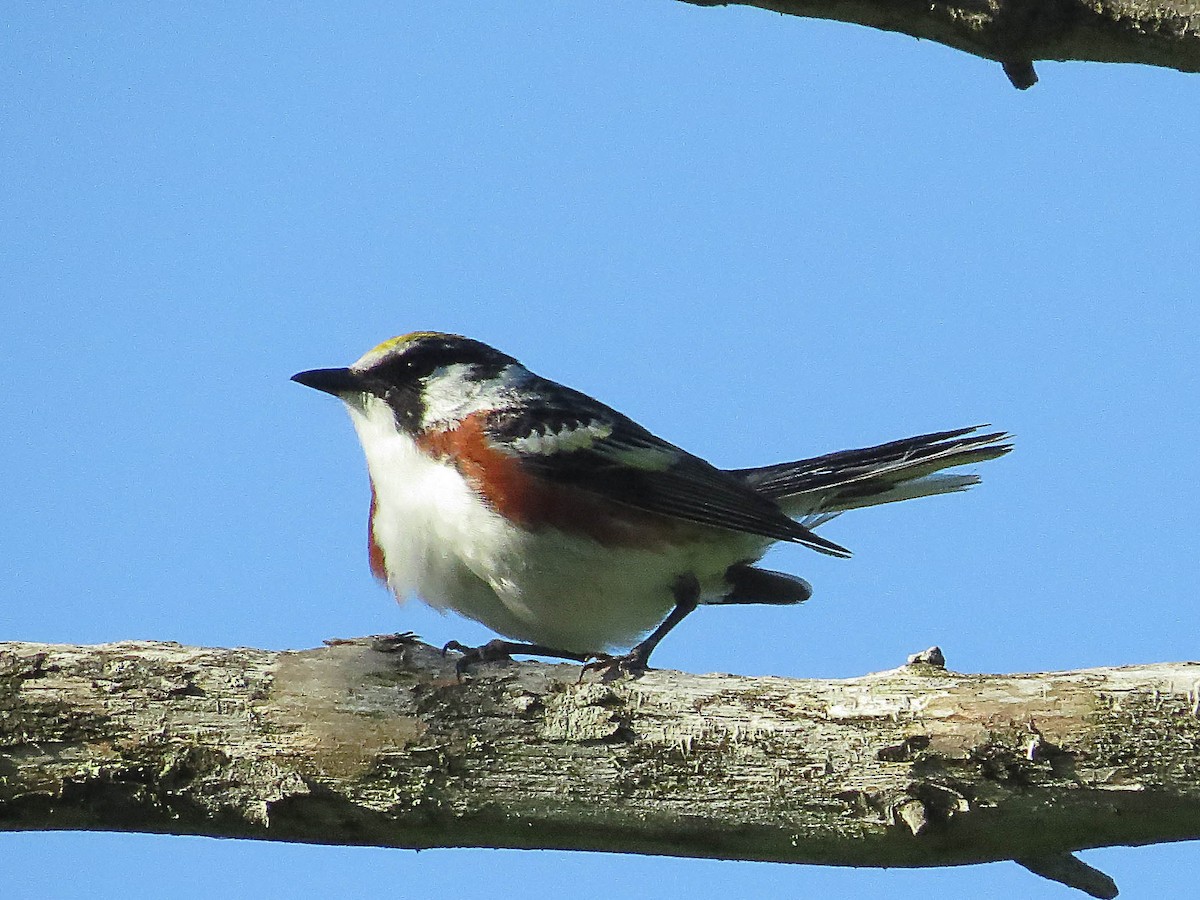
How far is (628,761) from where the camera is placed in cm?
361

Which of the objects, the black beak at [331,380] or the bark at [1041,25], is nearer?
the bark at [1041,25]

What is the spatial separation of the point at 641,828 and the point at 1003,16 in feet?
8.67

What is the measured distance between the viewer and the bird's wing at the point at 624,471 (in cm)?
559

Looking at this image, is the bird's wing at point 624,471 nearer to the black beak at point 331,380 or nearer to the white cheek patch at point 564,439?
the white cheek patch at point 564,439

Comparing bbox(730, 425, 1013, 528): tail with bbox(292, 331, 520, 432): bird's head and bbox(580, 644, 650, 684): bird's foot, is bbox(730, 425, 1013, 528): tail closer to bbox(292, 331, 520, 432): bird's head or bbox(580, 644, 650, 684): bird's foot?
bbox(292, 331, 520, 432): bird's head

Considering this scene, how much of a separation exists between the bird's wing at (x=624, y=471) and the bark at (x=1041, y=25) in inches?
97.4

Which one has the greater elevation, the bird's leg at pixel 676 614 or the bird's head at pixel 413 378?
the bird's head at pixel 413 378

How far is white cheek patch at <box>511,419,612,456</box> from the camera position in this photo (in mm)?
5578

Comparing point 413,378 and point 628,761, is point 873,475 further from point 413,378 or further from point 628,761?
point 628,761

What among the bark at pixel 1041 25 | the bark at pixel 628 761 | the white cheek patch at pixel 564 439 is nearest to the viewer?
the bark at pixel 628 761

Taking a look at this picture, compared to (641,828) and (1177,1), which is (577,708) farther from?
(1177,1)

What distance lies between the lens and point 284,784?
11.6 feet

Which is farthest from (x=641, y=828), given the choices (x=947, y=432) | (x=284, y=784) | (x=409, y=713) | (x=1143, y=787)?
(x=947, y=432)

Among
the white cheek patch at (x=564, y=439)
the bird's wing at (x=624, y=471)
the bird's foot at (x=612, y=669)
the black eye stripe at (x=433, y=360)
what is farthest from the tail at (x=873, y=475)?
the bird's foot at (x=612, y=669)
